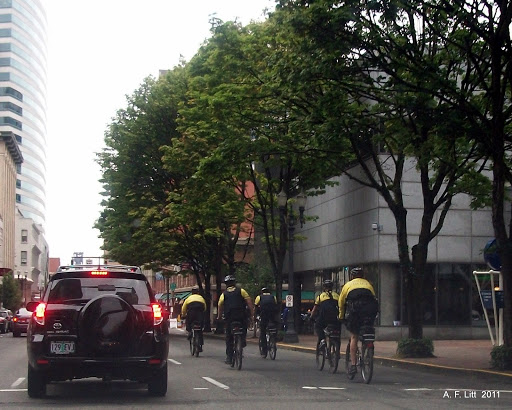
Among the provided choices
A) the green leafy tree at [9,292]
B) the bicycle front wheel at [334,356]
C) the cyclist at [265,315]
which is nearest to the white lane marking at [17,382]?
the bicycle front wheel at [334,356]

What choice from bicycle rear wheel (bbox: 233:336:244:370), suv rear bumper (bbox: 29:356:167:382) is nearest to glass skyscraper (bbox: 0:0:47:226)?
bicycle rear wheel (bbox: 233:336:244:370)

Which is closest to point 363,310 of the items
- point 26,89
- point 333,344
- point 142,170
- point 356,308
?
point 356,308

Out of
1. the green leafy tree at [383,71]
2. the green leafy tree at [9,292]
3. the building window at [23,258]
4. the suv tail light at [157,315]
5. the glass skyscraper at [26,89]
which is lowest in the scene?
the suv tail light at [157,315]

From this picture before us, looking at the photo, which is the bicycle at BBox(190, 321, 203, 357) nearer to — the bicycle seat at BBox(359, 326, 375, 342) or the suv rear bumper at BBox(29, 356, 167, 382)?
the bicycle seat at BBox(359, 326, 375, 342)

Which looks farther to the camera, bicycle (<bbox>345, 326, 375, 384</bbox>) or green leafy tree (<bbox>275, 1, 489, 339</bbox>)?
green leafy tree (<bbox>275, 1, 489, 339</bbox>)

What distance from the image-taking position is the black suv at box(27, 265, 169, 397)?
11812 millimetres

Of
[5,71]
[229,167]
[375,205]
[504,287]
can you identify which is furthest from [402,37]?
[5,71]

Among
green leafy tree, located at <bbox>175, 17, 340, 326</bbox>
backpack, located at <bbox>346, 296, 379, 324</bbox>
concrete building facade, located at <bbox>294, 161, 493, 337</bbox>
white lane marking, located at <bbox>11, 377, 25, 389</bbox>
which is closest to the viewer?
white lane marking, located at <bbox>11, 377, 25, 389</bbox>

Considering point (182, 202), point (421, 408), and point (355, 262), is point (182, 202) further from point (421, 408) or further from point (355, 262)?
point (421, 408)

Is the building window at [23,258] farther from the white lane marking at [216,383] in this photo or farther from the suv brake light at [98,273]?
the suv brake light at [98,273]

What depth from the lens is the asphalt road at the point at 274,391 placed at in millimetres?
11930

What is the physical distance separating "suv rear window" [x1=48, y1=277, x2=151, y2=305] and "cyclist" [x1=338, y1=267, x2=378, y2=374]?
4.45 meters

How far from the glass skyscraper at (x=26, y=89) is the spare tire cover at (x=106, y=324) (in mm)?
131903

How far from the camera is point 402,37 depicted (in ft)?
60.7
